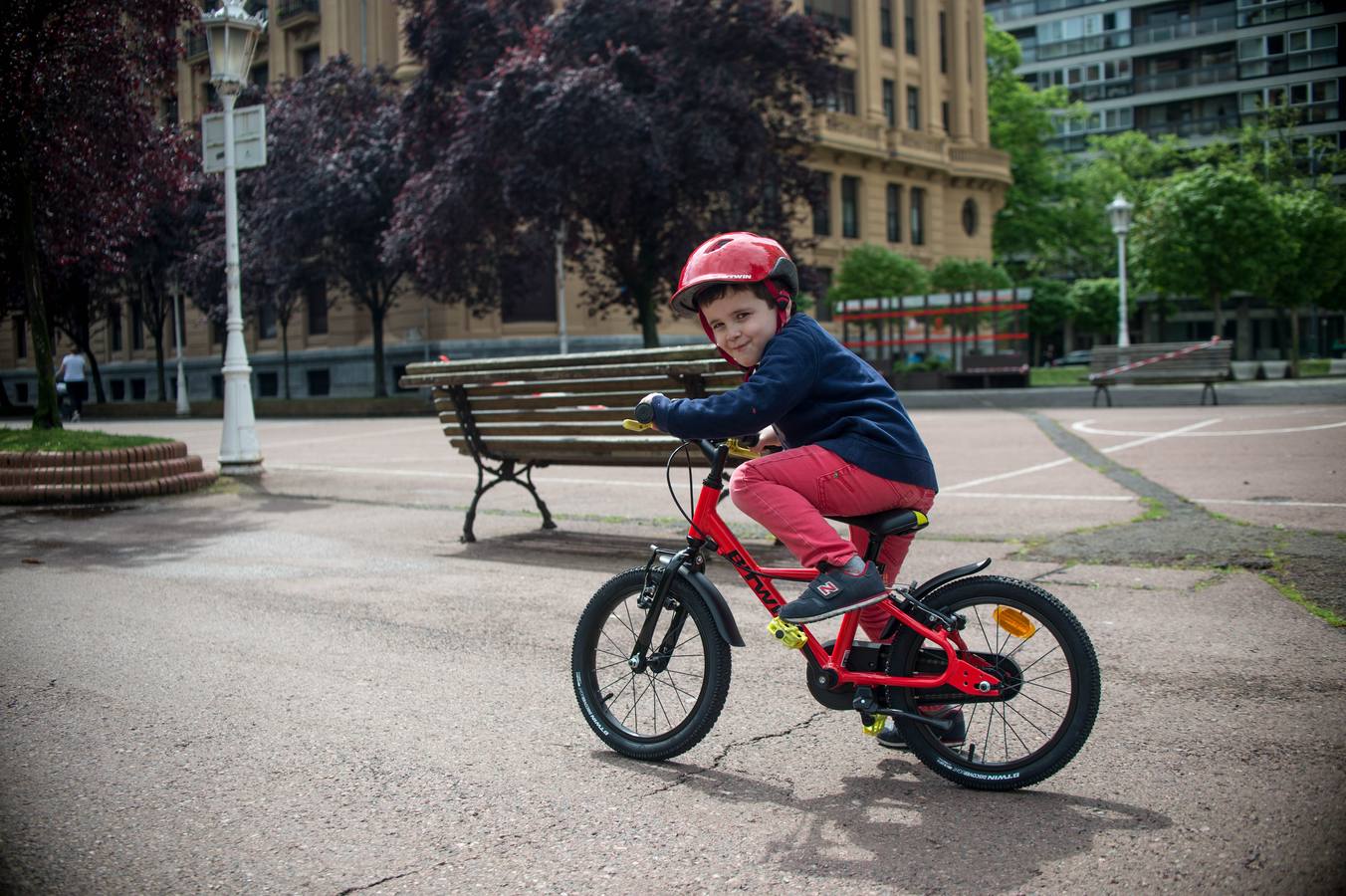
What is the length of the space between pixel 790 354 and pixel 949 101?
187ft

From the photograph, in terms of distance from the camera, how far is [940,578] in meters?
3.35

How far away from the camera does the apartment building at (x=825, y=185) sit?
131 ft

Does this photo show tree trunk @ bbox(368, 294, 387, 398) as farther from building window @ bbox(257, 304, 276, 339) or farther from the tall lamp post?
the tall lamp post

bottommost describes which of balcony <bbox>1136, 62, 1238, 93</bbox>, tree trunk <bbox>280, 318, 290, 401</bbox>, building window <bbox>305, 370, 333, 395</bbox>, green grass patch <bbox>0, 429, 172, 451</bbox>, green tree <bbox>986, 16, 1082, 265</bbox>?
green grass patch <bbox>0, 429, 172, 451</bbox>

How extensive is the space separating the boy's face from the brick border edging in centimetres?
916

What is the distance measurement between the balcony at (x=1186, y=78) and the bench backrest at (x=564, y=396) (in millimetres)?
65991

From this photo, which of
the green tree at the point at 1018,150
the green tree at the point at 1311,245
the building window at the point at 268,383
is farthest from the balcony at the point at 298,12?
the green tree at the point at 1018,150

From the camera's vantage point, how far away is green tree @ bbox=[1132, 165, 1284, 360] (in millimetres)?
32688

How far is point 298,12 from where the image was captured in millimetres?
44906

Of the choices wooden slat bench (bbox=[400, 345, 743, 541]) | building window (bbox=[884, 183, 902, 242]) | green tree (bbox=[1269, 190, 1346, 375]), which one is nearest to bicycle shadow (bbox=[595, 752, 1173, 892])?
wooden slat bench (bbox=[400, 345, 743, 541])

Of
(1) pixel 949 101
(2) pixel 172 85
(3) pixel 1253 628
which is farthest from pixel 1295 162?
(3) pixel 1253 628

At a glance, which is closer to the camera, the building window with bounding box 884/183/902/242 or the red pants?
the red pants

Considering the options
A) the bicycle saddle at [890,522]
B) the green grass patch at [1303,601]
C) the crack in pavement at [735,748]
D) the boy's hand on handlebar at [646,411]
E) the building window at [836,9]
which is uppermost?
the building window at [836,9]

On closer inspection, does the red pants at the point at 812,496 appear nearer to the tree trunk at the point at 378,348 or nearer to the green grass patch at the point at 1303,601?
the green grass patch at the point at 1303,601
